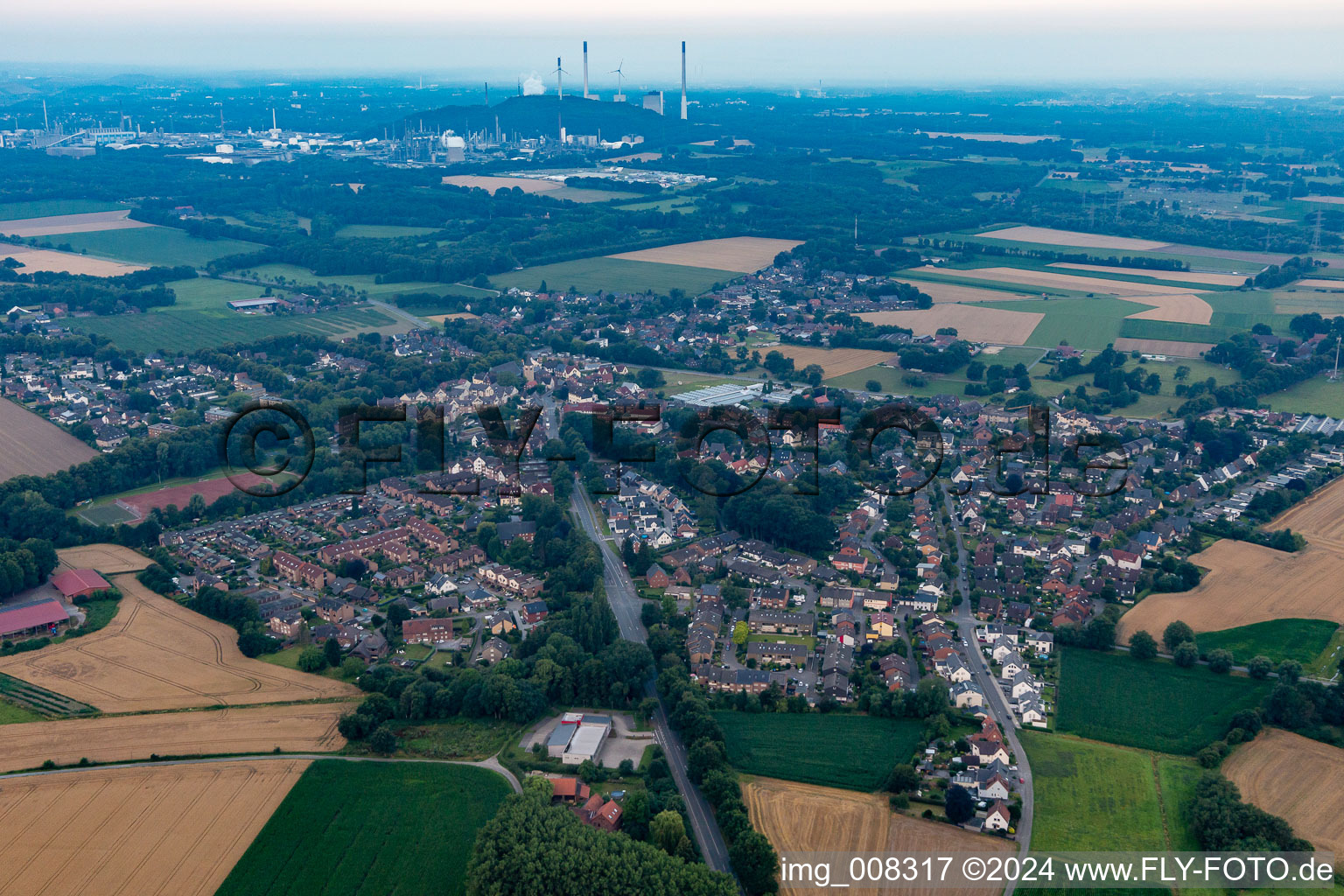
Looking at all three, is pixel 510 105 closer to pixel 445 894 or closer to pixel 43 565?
pixel 43 565

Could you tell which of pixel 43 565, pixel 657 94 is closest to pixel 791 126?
pixel 657 94

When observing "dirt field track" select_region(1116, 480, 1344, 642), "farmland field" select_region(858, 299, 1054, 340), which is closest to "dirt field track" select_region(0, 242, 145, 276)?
"farmland field" select_region(858, 299, 1054, 340)

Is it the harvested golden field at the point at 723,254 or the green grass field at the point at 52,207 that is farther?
→ the green grass field at the point at 52,207

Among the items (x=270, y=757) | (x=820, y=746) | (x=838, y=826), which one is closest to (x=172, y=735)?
(x=270, y=757)

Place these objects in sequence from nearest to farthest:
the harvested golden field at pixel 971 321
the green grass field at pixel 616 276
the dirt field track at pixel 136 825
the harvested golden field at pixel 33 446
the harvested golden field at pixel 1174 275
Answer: the dirt field track at pixel 136 825 → the harvested golden field at pixel 33 446 → the harvested golden field at pixel 971 321 → the green grass field at pixel 616 276 → the harvested golden field at pixel 1174 275

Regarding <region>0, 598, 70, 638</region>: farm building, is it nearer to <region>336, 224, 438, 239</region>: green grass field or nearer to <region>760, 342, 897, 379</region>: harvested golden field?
<region>760, 342, 897, 379</region>: harvested golden field

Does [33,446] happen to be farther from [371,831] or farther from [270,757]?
[371,831]

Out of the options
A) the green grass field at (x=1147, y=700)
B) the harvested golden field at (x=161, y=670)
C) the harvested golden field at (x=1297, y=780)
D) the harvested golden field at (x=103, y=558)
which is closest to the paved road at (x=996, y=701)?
the green grass field at (x=1147, y=700)

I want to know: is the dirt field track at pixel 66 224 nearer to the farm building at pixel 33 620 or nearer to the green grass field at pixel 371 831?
the farm building at pixel 33 620
